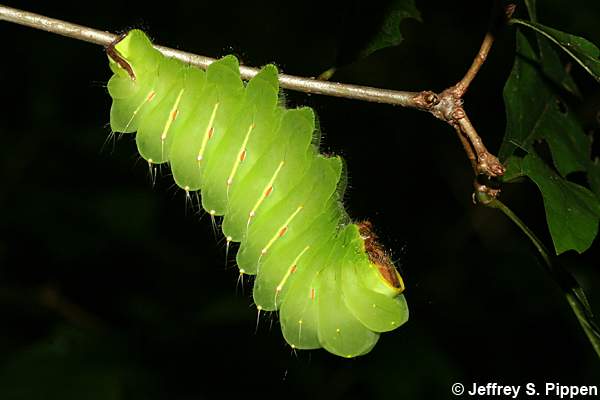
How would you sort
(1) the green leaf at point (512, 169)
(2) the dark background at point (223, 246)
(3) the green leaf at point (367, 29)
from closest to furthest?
(1) the green leaf at point (512, 169), (3) the green leaf at point (367, 29), (2) the dark background at point (223, 246)

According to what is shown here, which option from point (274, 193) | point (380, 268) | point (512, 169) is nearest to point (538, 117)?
point (512, 169)

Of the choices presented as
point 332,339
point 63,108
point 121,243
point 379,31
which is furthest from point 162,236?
point 332,339

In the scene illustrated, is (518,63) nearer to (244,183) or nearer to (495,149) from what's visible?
(244,183)

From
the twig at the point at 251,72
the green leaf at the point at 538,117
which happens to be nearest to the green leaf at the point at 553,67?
the green leaf at the point at 538,117

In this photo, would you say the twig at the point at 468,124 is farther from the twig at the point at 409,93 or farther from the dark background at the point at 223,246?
the dark background at the point at 223,246

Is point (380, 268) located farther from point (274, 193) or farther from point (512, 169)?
point (512, 169)

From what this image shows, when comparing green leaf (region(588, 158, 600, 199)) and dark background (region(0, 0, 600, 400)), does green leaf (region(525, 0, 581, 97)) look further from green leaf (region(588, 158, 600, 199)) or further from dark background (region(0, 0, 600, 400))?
dark background (region(0, 0, 600, 400))
